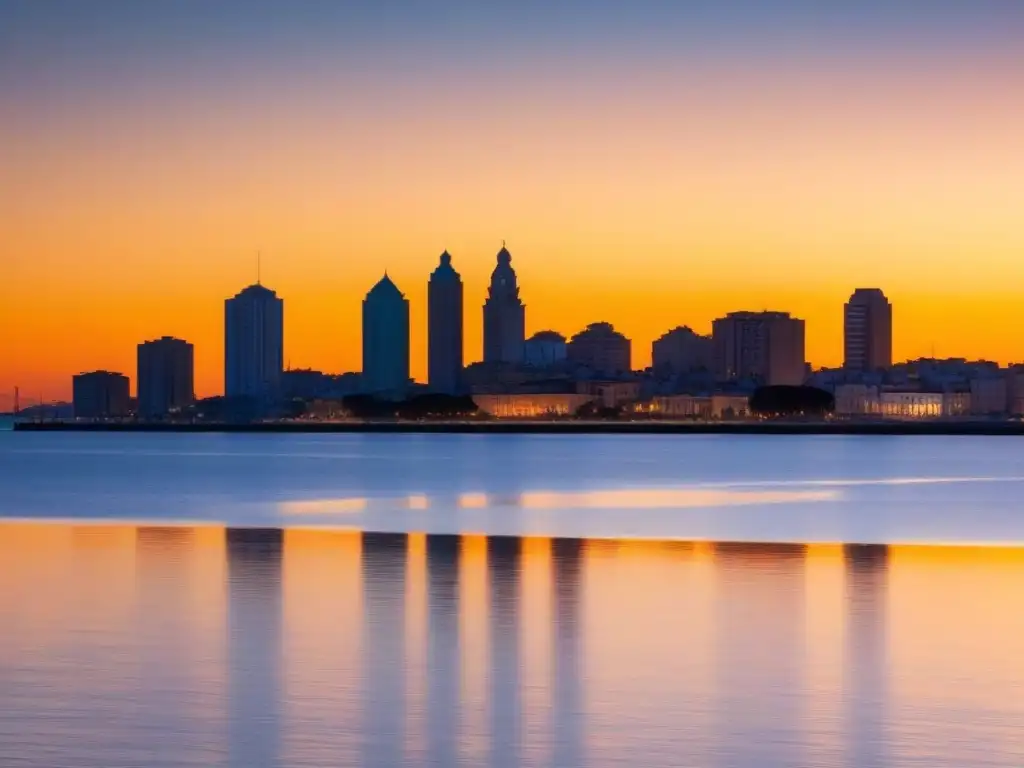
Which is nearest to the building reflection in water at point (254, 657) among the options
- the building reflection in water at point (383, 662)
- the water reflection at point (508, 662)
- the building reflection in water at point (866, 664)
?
the water reflection at point (508, 662)

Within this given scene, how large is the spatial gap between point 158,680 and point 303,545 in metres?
15.1

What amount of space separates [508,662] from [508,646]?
961 mm

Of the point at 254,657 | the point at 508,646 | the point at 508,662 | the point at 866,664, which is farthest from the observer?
the point at 508,646

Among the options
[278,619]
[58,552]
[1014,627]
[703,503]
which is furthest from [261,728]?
[703,503]

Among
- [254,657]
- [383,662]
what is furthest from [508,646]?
[254,657]

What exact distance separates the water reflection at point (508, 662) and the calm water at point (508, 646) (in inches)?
1.6

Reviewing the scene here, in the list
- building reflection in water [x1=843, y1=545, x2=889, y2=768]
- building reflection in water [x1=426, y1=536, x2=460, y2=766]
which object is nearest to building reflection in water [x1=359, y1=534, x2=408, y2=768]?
building reflection in water [x1=426, y1=536, x2=460, y2=766]

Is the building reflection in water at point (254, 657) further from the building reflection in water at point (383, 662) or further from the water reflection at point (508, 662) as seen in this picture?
the building reflection in water at point (383, 662)

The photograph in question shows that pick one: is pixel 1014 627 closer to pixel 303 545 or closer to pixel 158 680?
pixel 158 680

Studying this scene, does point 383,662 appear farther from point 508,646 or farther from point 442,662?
point 508,646

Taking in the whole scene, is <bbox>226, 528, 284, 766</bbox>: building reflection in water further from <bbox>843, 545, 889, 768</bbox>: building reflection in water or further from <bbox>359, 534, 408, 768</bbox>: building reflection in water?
<bbox>843, 545, 889, 768</bbox>: building reflection in water

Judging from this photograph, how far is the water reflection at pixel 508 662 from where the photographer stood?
35.9 ft

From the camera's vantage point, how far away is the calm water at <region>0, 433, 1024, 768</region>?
1103 cm

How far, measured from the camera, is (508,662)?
1430cm
